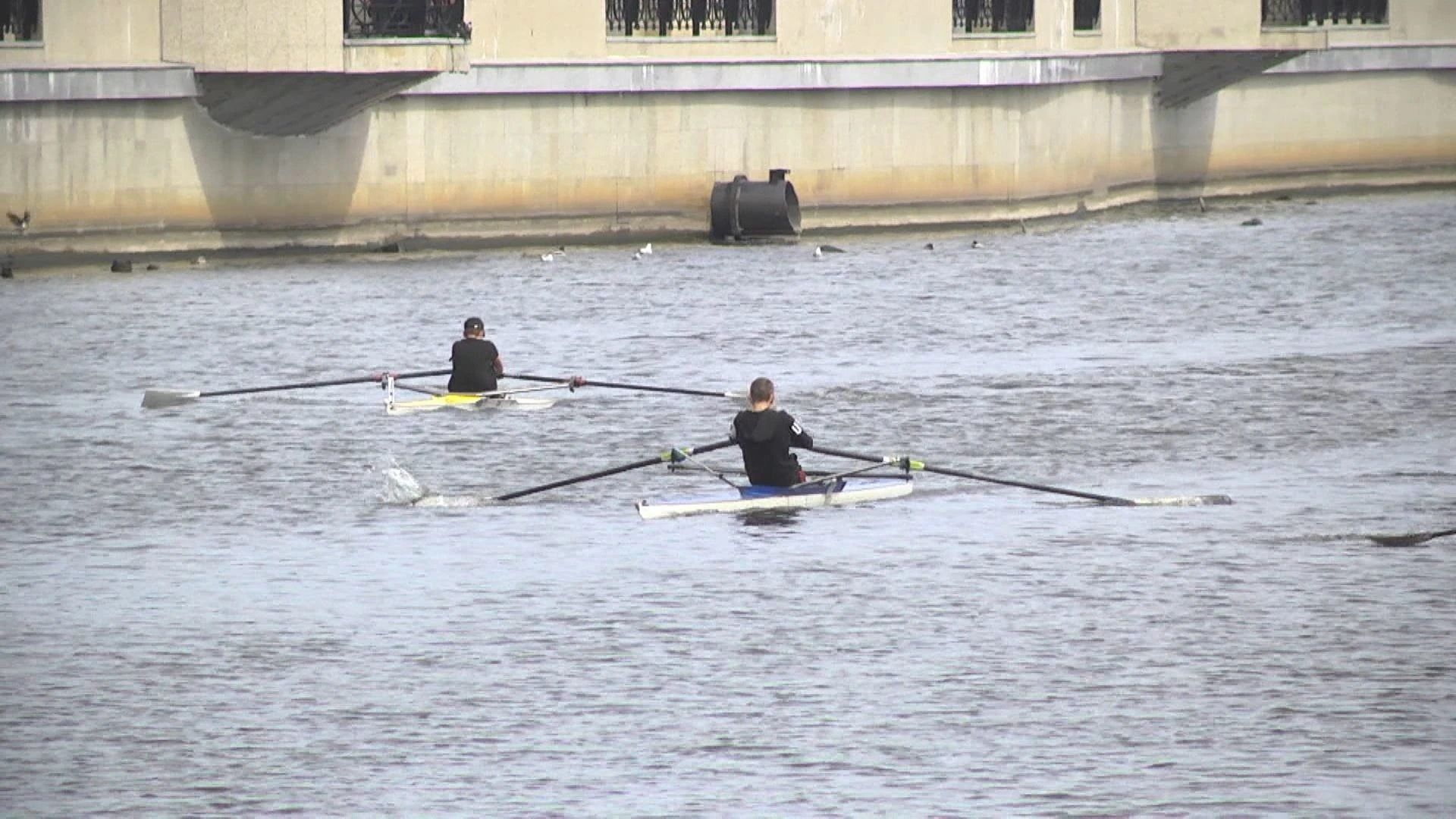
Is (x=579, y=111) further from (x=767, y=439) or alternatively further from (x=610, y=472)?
(x=767, y=439)

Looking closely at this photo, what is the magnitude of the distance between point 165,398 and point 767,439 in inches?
374

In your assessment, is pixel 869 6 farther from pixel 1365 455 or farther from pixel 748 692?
pixel 748 692

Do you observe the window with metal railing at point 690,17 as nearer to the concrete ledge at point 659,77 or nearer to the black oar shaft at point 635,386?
the concrete ledge at point 659,77

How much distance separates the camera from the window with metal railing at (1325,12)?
6488 centimetres

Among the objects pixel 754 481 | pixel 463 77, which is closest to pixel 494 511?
pixel 754 481

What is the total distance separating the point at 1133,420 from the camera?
31938 millimetres

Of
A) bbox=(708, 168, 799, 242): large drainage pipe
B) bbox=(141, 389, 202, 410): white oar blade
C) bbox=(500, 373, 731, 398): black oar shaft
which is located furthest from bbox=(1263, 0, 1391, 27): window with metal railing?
bbox=(141, 389, 202, 410): white oar blade

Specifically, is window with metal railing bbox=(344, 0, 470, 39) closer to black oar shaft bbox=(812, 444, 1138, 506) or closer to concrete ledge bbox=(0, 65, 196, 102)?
concrete ledge bbox=(0, 65, 196, 102)

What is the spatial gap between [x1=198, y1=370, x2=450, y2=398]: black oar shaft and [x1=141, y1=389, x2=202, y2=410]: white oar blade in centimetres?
12

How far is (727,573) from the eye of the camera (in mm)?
23609

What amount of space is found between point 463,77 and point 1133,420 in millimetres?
21162

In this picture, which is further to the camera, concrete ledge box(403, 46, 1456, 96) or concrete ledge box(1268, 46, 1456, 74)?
concrete ledge box(1268, 46, 1456, 74)

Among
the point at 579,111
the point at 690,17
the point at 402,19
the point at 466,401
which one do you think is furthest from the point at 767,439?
the point at 690,17

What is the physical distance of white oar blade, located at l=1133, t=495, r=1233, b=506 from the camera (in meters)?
26.2
